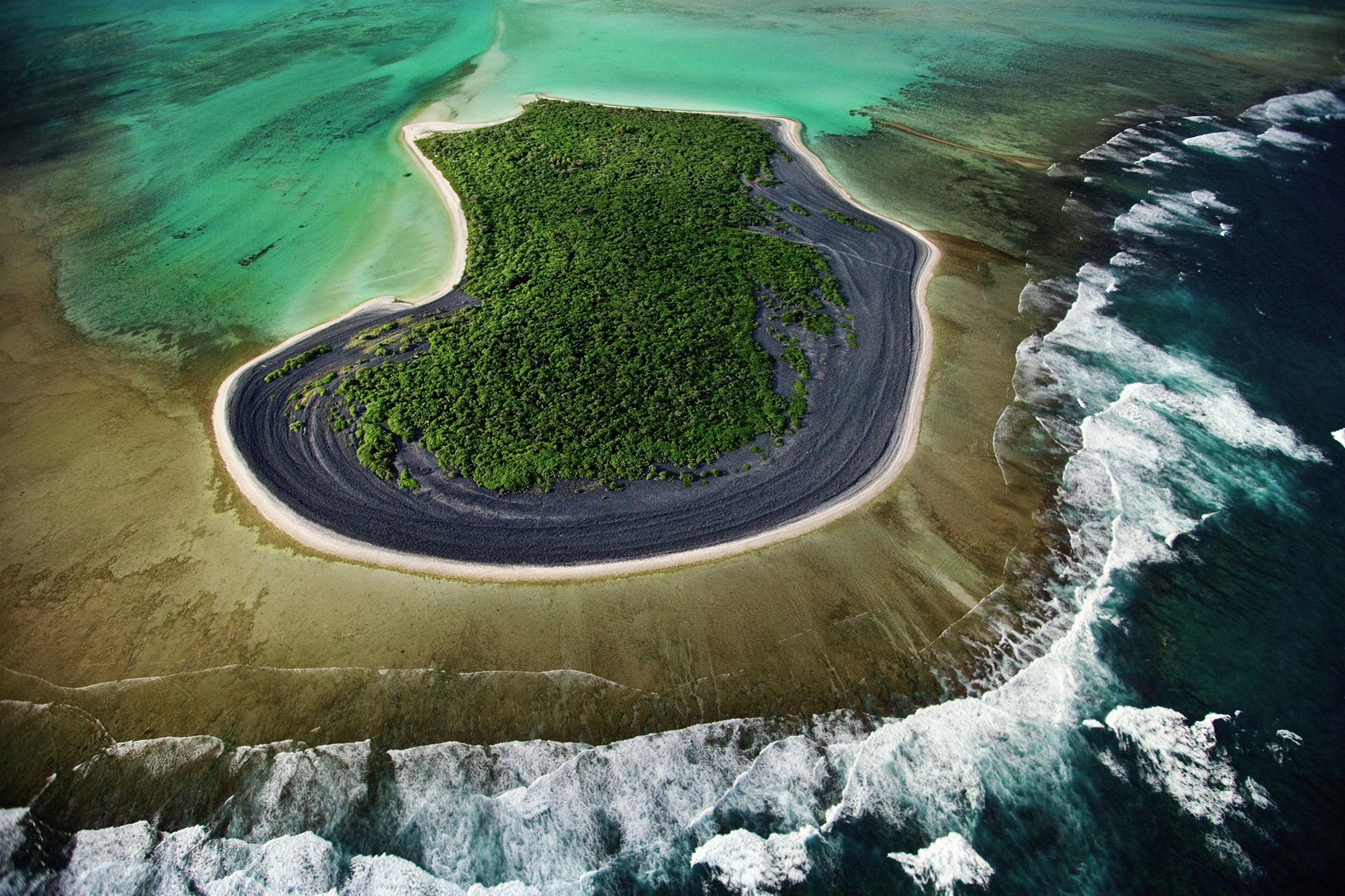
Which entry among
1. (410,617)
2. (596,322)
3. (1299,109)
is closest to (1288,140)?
(1299,109)

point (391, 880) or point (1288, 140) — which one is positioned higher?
point (1288, 140)

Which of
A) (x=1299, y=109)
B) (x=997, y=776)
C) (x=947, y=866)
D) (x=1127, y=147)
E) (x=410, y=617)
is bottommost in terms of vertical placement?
(x=947, y=866)

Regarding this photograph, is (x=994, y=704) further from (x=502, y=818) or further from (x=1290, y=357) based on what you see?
(x=1290, y=357)

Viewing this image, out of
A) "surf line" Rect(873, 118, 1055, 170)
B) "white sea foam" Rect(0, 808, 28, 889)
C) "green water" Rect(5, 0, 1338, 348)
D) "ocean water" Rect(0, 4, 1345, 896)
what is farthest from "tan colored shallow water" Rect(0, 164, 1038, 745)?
"surf line" Rect(873, 118, 1055, 170)

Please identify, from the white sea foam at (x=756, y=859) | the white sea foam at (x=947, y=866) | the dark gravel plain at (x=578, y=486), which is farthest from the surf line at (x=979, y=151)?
the white sea foam at (x=756, y=859)

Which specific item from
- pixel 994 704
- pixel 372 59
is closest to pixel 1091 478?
pixel 994 704

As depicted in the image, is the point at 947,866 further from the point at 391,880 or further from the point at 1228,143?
the point at 1228,143
